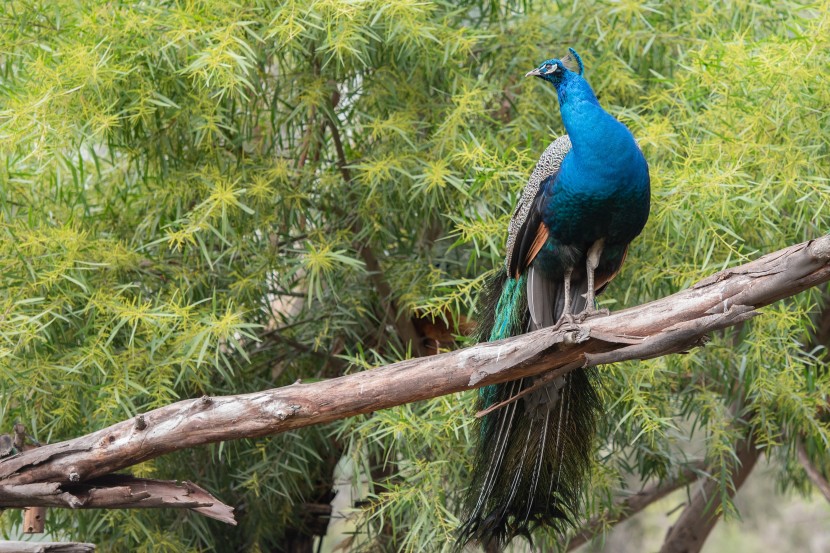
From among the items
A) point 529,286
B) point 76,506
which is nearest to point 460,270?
point 529,286

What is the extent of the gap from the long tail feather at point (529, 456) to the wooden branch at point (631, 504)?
65cm

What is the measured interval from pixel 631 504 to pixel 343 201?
1.81 metres

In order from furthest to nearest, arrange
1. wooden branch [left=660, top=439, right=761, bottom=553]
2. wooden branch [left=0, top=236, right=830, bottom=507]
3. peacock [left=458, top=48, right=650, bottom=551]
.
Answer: wooden branch [left=660, top=439, right=761, bottom=553]
peacock [left=458, top=48, right=650, bottom=551]
wooden branch [left=0, top=236, right=830, bottom=507]

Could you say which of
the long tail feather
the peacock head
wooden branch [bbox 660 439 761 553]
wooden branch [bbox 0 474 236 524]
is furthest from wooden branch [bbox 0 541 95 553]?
wooden branch [bbox 660 439 761 553]

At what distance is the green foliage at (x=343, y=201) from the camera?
273cm

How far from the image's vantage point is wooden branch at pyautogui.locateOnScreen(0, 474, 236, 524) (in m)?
2.16

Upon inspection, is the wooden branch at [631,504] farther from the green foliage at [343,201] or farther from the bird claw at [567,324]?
the bird claw at [567,324]

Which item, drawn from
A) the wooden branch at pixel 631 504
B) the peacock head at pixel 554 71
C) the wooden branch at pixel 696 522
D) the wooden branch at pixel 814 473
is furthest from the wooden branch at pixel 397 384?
the wooden branch at pixel 696 522

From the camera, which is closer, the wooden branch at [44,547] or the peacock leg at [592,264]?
the wooden branch at [44,547]

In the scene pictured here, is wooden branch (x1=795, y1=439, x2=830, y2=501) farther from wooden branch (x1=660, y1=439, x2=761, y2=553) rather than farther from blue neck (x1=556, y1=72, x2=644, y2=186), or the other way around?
blue neck (x1=556, y1=72, x2=644, y2=186)

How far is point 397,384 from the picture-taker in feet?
7.05

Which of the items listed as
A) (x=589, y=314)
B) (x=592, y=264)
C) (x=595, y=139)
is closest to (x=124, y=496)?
(x=589, y=314)

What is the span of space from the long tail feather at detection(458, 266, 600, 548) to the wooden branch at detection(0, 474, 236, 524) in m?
0.68

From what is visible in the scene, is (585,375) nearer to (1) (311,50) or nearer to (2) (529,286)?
(2) (529,286)
